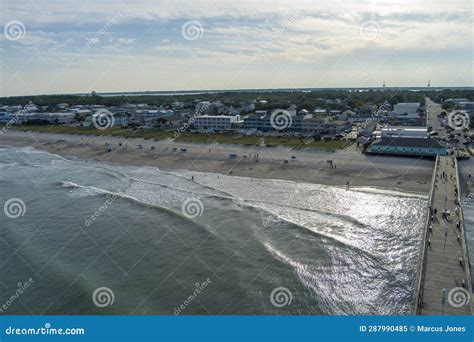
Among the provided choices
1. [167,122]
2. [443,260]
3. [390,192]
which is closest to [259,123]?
[167,122]

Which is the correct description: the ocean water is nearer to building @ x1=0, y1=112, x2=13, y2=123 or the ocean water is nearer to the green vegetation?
the green vegetation

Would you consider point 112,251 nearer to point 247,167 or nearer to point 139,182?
point 139,182

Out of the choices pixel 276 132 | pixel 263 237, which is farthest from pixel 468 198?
pixel 276 132

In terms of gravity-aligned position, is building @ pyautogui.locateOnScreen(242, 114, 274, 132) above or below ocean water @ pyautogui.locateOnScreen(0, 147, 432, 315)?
above

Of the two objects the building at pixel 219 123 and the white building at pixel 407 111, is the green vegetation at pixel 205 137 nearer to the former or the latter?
the building at pixel 219 123

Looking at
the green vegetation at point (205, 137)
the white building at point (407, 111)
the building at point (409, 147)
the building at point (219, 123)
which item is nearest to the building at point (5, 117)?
the green vegetation at point (205, 137)

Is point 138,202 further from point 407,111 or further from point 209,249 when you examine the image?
point 407,111

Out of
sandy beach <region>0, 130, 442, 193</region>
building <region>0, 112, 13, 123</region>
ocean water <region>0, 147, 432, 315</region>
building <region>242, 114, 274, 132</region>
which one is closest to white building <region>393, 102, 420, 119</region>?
building <region>242, 114, 274, 132</region>
